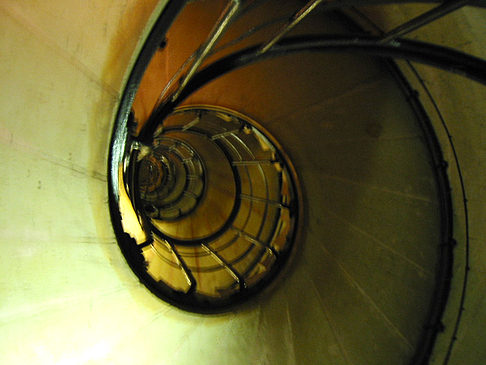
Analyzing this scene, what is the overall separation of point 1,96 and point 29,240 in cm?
55

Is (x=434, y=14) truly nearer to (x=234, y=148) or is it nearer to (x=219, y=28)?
(x=219, y=28)

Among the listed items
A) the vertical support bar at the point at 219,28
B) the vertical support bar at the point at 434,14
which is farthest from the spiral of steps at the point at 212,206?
the vertical support bar at the point at 434,14

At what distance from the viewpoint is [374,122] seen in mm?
2553

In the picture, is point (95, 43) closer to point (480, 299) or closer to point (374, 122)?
point (374, 122)

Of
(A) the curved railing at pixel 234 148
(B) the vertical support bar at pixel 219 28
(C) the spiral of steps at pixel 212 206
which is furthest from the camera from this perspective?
(C) the spiral of steps at pixel 212 206

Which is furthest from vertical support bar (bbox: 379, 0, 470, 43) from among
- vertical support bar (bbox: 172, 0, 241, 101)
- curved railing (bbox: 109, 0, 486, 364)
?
vertical support bar (bbox: 172, 0, 241, 101)

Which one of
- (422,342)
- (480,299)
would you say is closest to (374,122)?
(480,299)

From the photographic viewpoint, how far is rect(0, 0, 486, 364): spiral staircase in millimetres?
1215

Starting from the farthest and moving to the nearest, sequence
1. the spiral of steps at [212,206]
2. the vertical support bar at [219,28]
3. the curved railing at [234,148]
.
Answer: the spiral of steps at [212,206] < the curved railing at [234,148] < the vertical support bar at [219,28]

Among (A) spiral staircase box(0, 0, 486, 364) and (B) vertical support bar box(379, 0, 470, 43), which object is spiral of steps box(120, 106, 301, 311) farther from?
(B) vertical support bar box(379, 0, 470, 43)

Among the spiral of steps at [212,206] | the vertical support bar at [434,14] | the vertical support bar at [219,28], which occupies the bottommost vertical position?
the spiral of steps at [212,206]

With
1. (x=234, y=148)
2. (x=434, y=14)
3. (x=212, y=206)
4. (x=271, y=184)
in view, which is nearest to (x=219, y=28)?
(x=434, y=14)

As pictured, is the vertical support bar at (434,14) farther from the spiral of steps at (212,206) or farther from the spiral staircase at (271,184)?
the spiral of steps at (212,206)

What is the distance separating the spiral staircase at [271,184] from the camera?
47.8 inches
